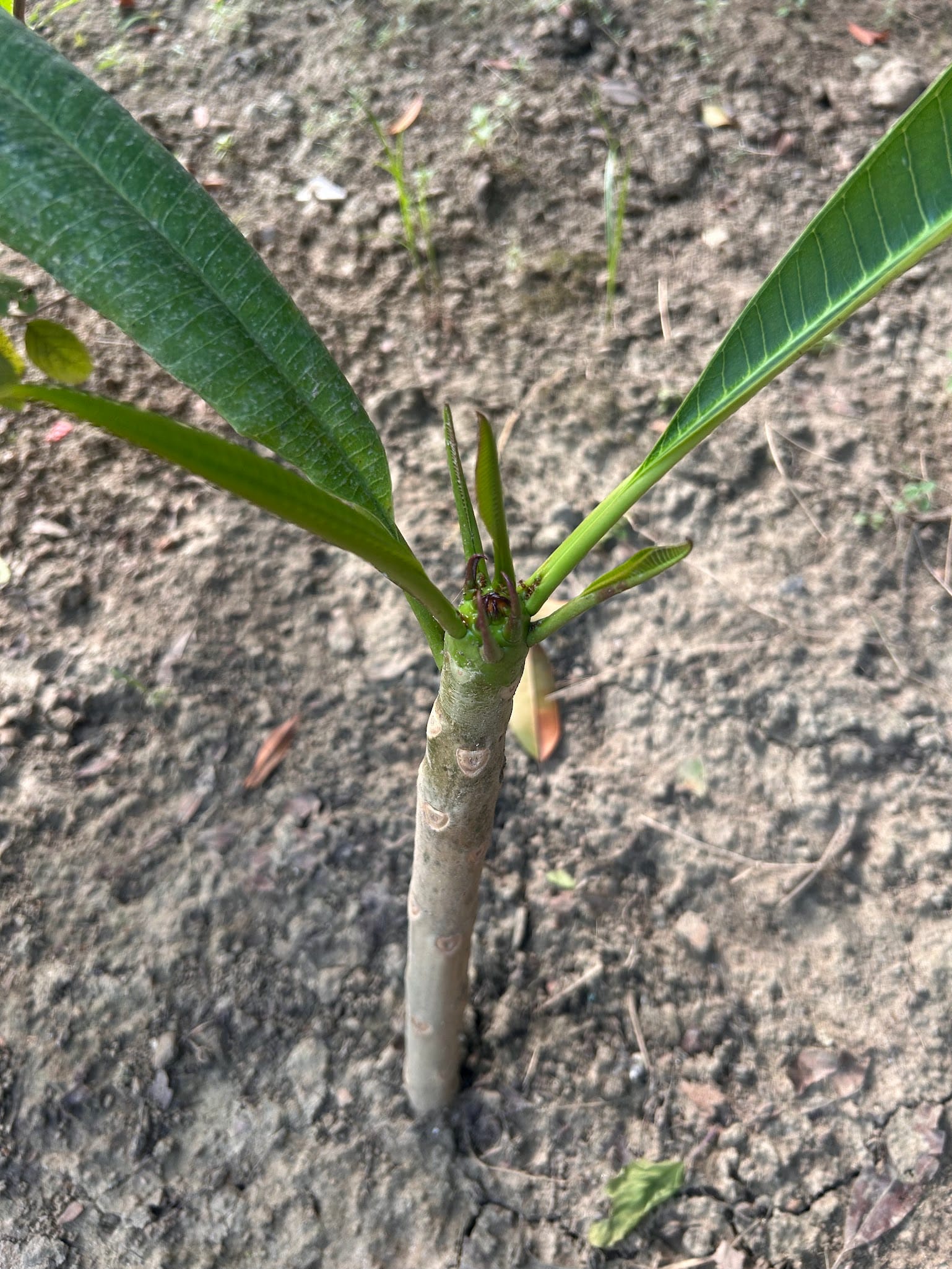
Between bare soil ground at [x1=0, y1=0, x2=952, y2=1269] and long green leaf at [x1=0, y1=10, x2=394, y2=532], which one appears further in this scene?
bare soil ground at [x1=0, y1=0, x2=952, y2=1269]

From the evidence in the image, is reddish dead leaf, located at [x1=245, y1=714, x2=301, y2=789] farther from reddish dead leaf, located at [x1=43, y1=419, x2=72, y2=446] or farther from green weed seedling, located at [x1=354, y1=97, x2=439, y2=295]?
green weed seedling, located at [x1=354, y1=97, x2=439, y2=295]

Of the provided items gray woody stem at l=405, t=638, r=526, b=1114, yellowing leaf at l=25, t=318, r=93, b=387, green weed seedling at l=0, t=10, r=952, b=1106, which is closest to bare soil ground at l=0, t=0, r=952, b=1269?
gray woody stem at l=405, t=638, r=526, b=1114

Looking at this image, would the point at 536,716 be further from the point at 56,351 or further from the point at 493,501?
the point at 56,351

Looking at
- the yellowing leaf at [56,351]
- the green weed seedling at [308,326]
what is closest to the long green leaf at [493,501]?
the green weed seedling at [308,326]

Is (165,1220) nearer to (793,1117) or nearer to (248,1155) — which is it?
(248,1155)

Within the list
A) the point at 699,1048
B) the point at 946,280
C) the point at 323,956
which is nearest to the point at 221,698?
the point at 323,956

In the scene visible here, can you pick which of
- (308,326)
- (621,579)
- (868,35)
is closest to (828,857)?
(621,579)
